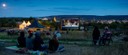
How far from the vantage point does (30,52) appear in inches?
537

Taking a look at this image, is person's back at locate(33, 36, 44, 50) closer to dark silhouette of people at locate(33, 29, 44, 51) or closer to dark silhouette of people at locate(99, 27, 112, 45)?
dark silhouette of people at locate(33, 29, 44, 51)

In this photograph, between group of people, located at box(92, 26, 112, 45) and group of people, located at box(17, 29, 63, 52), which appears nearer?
group of people, located at box(17, 29, 63, 52)

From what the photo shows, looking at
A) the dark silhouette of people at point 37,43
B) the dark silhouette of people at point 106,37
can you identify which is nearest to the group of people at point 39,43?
the dark silhouette of people at point 37,43

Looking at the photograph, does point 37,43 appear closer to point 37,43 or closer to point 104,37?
point 37,43

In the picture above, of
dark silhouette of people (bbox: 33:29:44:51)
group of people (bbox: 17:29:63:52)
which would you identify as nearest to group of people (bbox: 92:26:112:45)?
group of people (bbox: 17:29:63:52)

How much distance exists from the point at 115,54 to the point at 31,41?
14.3ft

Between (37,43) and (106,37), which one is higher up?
(37,43)

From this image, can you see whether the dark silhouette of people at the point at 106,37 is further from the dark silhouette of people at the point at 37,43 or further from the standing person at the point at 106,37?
the dark silhouette of people at the point at 37,43

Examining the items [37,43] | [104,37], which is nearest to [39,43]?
[37,43]

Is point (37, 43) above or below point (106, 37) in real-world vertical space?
above

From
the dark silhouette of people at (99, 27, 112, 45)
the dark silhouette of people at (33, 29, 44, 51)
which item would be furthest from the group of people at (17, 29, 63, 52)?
the dark silhouette of people at (99, 27, 112, 45)

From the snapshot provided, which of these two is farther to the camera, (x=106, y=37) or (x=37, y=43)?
(x=106, y=37)

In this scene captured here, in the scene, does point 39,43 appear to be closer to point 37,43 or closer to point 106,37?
point 37,43

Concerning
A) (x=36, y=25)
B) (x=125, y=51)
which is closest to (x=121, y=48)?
(x=125, y=51)
